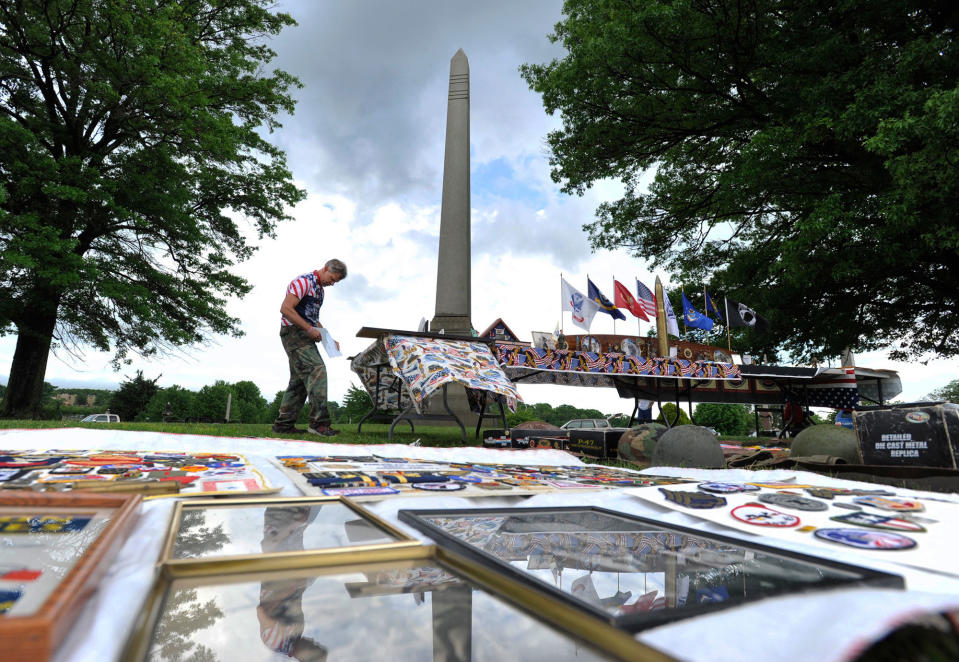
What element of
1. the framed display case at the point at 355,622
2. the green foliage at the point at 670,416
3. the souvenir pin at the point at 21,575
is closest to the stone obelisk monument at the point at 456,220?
the green foliage at the point at 670,416

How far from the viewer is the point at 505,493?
1.69m

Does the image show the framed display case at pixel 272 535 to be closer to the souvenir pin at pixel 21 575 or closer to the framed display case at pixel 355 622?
the framed display case at pixel 355 622

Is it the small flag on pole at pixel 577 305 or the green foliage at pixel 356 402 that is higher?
the small flag on pole at pixel 577 305

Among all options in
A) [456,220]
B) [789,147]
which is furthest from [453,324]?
[789,147]

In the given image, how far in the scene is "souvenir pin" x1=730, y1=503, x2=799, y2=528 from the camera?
1.29m

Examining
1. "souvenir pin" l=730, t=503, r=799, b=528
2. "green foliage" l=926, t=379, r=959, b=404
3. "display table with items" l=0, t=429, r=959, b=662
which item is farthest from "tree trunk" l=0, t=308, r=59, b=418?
"green foliage" l=926, t=379, r=959, b=404

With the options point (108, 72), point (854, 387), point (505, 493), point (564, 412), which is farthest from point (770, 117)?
point (564, 412)

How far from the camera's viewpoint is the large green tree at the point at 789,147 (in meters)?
6.45

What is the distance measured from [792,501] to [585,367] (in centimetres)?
428

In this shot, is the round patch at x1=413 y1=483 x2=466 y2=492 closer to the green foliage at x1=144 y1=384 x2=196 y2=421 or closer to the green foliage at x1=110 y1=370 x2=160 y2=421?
the green foliage at x1=110 y1=370 x2=160 y2=421

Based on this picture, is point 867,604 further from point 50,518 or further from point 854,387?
point 854,387

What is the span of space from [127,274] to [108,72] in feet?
13.9

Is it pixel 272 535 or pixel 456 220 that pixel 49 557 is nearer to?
pixel 272 535

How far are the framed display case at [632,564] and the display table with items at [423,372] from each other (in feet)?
9.51
